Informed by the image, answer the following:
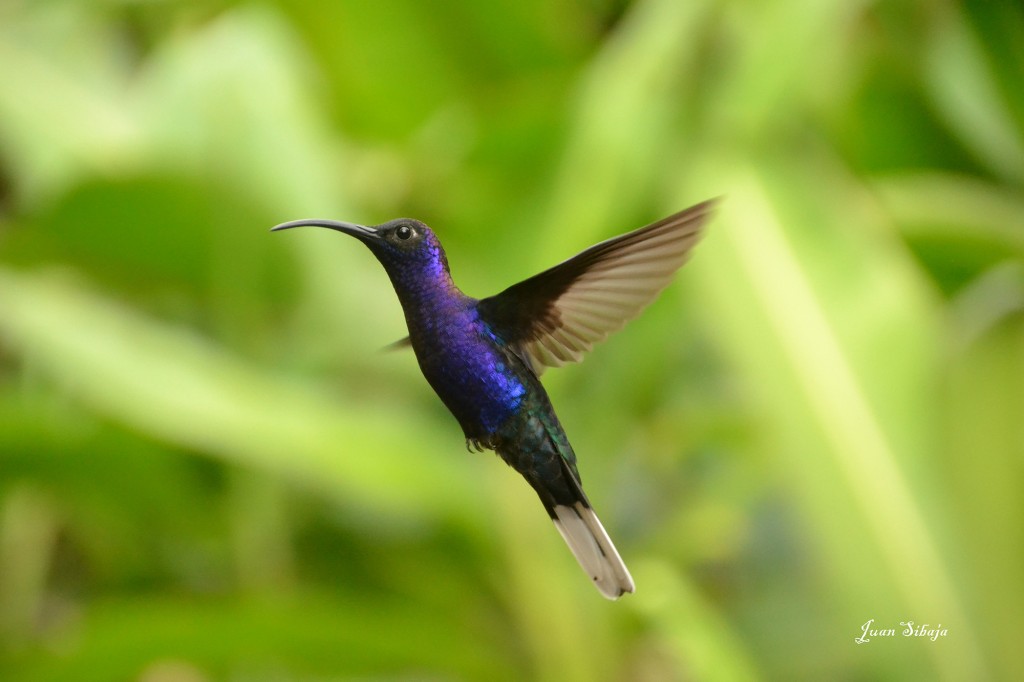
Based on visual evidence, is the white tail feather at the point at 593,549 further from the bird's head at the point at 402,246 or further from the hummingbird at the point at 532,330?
the bird's head at the point at 402,246

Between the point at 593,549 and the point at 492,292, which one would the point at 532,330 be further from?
the point at 492,292

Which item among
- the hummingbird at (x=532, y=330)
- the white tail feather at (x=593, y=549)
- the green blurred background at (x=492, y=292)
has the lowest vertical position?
the white tail feather at (x=593, y=549)

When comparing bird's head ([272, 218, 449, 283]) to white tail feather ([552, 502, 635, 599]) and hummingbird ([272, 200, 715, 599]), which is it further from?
white tail feather ([552, 502, 635, 599])

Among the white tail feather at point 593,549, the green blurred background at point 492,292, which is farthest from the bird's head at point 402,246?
the green blurred background at point 492,292

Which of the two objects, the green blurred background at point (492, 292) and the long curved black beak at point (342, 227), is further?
the green blurred background at point (492, 292)

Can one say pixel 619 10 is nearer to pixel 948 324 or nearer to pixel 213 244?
pixel 948 324

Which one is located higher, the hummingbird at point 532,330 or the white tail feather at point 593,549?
the hummingbird at point 532,330

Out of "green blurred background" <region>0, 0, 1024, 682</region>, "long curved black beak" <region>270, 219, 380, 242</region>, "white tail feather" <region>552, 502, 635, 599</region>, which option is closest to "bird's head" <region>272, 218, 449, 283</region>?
"long curved black beak" <region>270, 219, 380, 242</region>

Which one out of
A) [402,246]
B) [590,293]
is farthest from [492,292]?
[402,246]
